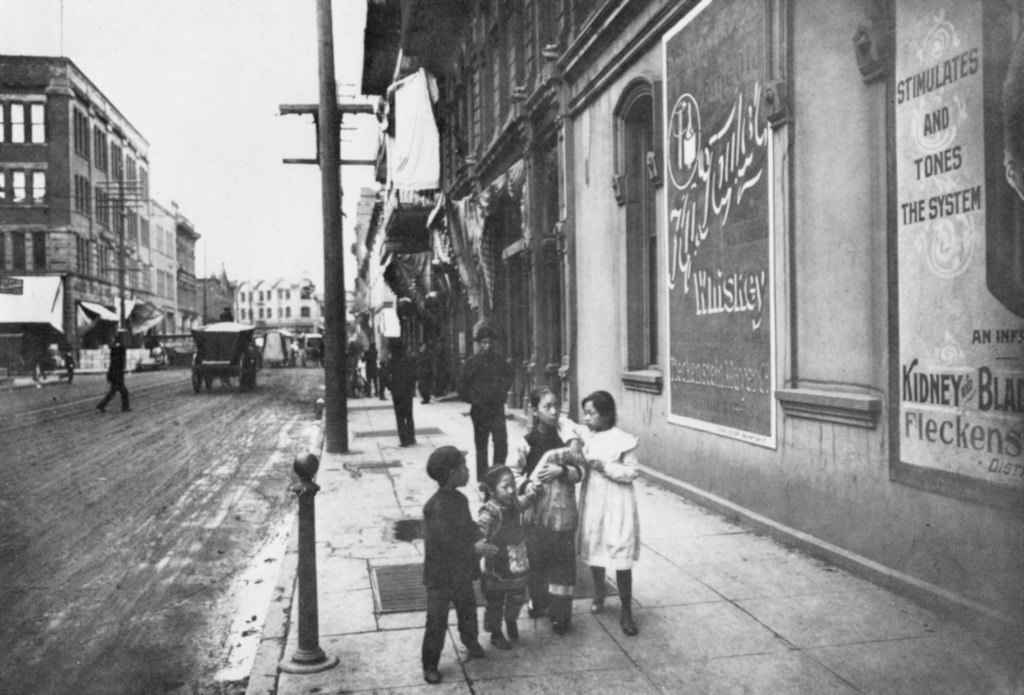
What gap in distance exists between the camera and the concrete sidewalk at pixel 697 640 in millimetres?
4238

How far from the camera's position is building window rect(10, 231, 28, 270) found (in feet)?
161

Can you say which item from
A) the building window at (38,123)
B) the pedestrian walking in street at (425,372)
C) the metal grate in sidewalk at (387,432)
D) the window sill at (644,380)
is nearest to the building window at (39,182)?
the building window at (38,123)

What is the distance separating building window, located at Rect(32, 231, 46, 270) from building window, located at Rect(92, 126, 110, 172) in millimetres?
6012

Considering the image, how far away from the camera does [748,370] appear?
7527 millimetres

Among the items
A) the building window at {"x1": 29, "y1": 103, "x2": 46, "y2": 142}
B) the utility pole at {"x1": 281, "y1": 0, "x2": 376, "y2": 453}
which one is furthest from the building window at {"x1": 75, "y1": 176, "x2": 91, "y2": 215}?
the utility pole at {"x1": 281, "y1": 0, "x2": 376, "y2": 453}

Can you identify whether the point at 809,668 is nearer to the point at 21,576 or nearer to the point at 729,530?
the point at 729,530

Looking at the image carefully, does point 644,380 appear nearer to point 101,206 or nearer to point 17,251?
point 17,251

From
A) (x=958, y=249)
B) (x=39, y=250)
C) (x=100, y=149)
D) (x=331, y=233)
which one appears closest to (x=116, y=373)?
(x=331, y=233)

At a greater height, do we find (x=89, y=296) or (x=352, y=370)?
(x=89, y=296)

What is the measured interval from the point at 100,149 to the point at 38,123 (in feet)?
18.3

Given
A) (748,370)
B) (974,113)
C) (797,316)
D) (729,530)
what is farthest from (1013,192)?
(729,530)

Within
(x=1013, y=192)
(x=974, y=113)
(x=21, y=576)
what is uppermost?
(x=974, y=113)

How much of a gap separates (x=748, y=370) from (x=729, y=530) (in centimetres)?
133

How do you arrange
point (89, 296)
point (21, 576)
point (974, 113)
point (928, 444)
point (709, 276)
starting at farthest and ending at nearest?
1. point (89, 296)
2. point (709, 276)
3. point (21, 576)
4. point (928, 444)
5. point (974, 113)
